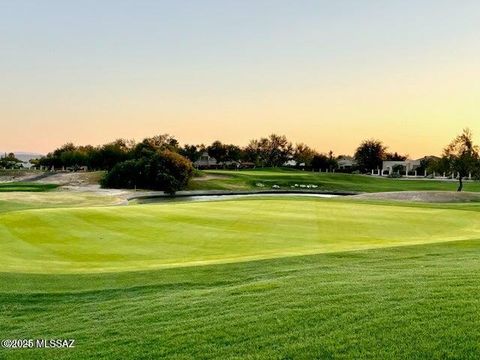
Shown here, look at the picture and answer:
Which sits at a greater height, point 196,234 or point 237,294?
point 237,294

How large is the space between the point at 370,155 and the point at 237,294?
136651 millimetres

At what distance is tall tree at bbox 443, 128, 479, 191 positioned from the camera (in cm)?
6762

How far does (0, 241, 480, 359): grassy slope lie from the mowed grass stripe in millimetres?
2187

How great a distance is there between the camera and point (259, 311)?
6.73m

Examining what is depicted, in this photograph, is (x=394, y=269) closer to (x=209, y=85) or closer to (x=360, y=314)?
(x=360, y=314)

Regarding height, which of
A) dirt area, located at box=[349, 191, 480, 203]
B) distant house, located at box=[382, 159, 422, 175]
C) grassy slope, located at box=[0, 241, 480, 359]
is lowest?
dirt area, located at box=[349, 191, 480, 203]

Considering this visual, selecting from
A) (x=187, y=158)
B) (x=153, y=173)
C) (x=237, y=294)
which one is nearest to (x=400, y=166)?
(x=187, y=158)

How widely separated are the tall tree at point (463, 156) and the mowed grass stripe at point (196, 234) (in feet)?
152

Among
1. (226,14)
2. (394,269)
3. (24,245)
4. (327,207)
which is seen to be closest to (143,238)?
(24,245)

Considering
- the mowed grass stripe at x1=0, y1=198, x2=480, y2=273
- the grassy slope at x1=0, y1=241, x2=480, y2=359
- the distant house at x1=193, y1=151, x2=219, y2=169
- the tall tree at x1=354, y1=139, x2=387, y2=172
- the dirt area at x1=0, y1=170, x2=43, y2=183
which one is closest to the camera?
the grassy slope at x1=0, y1=241, x2=480, y2=359

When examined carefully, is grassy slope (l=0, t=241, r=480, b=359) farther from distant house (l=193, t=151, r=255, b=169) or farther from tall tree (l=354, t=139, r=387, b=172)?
distant house (l=193, t=151, r=255, b=169)

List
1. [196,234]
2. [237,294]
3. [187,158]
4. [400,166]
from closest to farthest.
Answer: [237,294]
[196,234]
[187,158]
[400,166]

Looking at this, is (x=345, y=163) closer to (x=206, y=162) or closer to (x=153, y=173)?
(x=206, y=162)

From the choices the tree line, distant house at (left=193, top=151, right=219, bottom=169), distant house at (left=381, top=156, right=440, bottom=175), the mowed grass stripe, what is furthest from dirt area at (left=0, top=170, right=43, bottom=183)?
the mowed grass stripe
